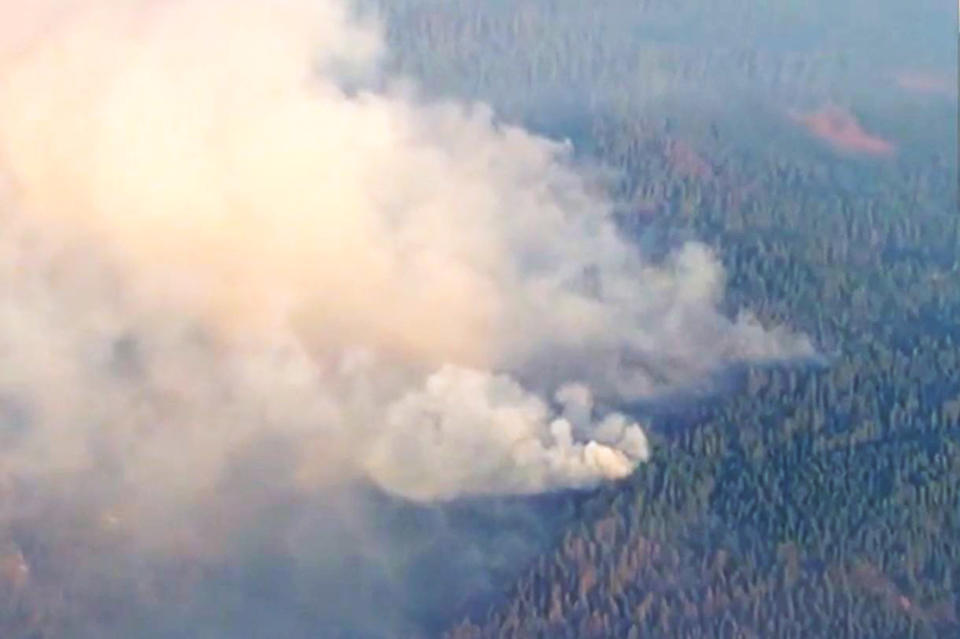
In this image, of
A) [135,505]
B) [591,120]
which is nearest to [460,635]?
[135,505]

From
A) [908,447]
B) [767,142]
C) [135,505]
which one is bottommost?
[135,505]

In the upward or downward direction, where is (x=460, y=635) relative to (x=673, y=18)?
downward

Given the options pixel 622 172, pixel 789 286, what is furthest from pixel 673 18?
pixel 789 286

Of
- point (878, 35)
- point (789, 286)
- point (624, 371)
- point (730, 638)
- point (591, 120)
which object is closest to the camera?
point (730, 638)

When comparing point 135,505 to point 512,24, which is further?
point 512,24

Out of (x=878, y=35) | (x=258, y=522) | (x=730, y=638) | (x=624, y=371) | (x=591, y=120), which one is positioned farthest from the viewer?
(x=878, y=35)

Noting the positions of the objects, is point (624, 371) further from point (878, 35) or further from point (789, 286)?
point (878, 35)

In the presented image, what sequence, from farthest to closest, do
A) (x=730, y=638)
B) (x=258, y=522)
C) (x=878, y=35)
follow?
(x=878, y=35), (x=258, y=522), (x=730, y=638)

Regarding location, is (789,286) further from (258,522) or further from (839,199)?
(258,522)

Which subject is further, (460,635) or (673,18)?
(673,18)
